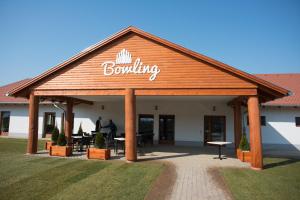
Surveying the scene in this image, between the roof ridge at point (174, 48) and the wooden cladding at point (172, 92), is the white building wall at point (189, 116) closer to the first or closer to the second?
the wooden cladding at point (172, 92)

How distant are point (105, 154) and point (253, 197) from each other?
21.0ft

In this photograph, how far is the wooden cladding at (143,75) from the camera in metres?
9.92

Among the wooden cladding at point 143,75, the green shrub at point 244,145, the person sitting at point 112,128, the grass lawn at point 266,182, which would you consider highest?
the wooden cladding at point 143,75

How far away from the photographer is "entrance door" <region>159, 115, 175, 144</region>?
16.5 meters

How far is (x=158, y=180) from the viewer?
7332mm

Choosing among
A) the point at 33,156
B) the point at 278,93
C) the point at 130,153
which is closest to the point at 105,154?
the point at 130,153

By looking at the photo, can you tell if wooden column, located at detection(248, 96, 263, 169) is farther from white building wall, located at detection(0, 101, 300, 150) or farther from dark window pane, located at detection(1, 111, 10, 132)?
dark window pane, located at detection(1, 111, 10, 132)

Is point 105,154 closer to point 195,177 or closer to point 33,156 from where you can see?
point 33,156

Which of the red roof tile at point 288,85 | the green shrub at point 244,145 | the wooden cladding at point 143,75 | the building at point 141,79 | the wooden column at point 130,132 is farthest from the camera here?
the red roof tile at point 288,85

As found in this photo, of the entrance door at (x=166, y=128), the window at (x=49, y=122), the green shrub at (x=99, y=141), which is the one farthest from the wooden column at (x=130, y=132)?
the window at (x=49, y=122)

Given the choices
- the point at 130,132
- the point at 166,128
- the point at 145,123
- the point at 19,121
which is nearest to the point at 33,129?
the point at 130,132

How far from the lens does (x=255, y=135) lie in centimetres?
933

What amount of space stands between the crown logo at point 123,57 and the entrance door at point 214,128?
8.02m

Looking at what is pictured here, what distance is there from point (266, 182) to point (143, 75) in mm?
6194
